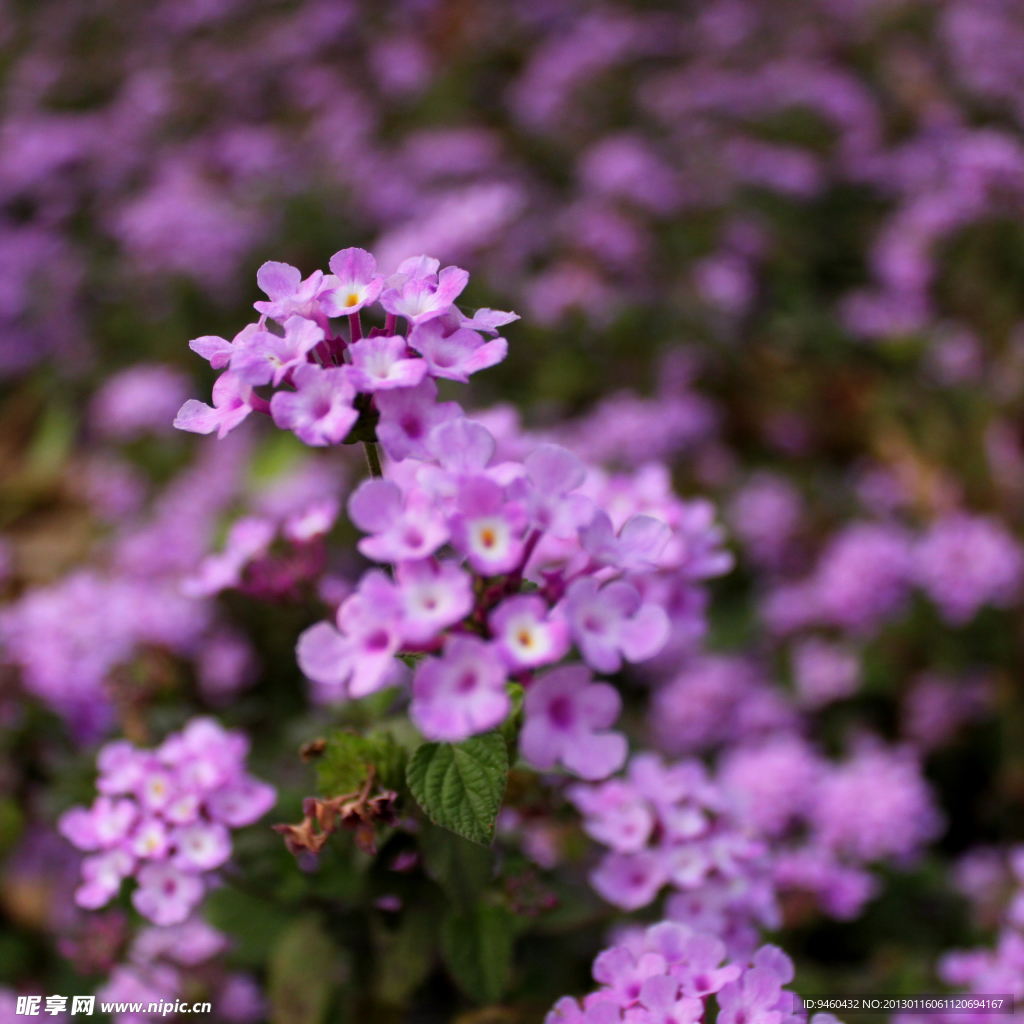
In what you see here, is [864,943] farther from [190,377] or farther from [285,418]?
[190,377]

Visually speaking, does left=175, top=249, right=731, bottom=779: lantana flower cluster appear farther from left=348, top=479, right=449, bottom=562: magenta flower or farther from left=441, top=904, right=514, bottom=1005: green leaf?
left=441, top=904, right=514, bottom=1005: green leaf

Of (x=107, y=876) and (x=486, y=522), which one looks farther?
(x=107, y=876)

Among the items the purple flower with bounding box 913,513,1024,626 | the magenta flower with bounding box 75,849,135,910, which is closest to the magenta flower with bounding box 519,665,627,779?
the magenta flower with bounding box 75,849,135,910

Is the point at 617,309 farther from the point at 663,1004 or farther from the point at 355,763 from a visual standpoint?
the point at 663,1004

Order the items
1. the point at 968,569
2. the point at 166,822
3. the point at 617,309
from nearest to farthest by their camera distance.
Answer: the point at 166,822, the point at 968,569, the point at 617,309

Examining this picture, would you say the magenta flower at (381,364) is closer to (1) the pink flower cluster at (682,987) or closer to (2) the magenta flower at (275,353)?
(2) the magenta flower at (275,353)

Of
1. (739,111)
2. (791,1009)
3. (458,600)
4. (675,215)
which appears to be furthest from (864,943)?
(739,111)

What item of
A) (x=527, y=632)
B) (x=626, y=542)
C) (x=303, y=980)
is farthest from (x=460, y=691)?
(x=303, y=980)
